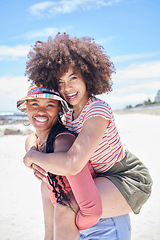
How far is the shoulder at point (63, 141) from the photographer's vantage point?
95.2 inches

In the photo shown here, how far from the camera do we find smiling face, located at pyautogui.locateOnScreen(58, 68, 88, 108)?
264 cm

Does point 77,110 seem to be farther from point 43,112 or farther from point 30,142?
point 30,142

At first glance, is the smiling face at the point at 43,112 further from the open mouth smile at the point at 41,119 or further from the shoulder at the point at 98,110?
the shoulder at the point at 98,110

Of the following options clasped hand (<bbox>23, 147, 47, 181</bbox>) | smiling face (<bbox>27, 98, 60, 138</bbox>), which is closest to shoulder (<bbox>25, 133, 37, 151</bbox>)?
smiling face (<bbox>27, 98, 60, 138</bbox>)

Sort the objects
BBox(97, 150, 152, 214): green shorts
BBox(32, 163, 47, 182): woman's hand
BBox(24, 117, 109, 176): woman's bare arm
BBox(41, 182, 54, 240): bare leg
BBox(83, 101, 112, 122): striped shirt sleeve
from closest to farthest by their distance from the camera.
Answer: BBox(24, 117, 109, 176): woman's bare arm < BBox(83, 101, 112, 122): striped shirt sleeve < BBox(97, 150, 152, 214): green shorts < BBox(32, 163, 47, 182): woman's hand < BBox(41, 182, 54, 240): bare leg

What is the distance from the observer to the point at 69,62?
2594mm

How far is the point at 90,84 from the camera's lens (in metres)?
2.74

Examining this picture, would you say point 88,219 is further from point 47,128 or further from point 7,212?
point 7,212

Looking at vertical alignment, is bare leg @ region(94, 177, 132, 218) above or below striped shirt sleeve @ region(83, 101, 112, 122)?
below

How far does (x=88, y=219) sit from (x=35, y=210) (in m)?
2.82

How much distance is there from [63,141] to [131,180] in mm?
735

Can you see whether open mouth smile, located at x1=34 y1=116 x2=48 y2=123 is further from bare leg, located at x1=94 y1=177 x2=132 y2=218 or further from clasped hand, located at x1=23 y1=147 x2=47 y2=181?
bare leg, located at x1=94 y1=177 x2=132 y2=218

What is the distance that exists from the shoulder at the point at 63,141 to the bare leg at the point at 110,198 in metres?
0.41

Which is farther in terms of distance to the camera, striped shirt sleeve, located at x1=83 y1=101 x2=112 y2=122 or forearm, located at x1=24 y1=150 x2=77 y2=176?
striped shirt sleeve, located at x1=83 y1=101 x2=112 y2=122
